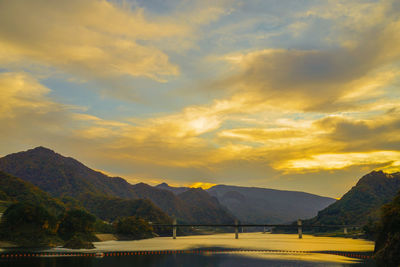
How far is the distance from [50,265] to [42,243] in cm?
7600

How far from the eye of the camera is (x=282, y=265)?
8981 cm

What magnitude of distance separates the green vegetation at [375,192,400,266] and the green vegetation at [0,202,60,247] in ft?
392

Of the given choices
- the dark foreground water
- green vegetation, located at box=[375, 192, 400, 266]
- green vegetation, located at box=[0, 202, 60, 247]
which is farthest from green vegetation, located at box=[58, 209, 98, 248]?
green vegetation, located at box=[375, 192, 400, 266]

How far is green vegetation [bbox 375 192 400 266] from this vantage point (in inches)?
3159

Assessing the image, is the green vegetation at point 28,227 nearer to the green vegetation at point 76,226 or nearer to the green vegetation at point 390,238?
the green vegetation at point 76,226

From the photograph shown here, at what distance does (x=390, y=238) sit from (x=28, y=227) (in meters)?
132

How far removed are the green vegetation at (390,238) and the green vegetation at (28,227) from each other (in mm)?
119342

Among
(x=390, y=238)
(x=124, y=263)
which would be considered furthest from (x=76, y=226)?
(x=390, y=238)

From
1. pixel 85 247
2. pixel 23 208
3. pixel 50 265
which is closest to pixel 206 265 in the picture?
pixel 50 265

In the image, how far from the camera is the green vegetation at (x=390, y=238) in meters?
80.2

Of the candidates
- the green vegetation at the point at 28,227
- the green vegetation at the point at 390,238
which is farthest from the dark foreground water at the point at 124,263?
the green vegetation at the point at 28,227

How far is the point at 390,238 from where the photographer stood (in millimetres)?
85188

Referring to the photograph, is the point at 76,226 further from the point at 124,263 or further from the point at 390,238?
the point at 390,238

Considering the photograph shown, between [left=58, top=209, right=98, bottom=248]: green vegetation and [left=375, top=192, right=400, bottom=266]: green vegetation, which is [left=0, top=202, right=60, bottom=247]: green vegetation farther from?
[left=375, top=192, right=400, bottom=266]: green vegetation
